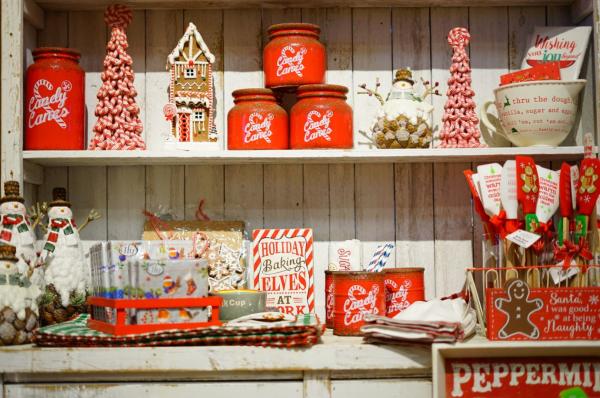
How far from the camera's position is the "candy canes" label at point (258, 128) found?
2.06m

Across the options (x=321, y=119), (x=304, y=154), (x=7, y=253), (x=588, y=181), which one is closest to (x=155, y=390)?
(x=7, y=253)

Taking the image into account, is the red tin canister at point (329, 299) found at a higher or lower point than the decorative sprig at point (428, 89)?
lower

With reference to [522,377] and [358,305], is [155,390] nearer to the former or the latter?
[358,305]

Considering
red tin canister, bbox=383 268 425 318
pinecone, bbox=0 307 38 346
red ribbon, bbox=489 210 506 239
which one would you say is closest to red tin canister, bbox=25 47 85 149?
pinecone, bbox=0 307 38 346

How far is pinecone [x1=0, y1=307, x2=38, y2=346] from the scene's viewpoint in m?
1.75

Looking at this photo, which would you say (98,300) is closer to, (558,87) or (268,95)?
(268,95)

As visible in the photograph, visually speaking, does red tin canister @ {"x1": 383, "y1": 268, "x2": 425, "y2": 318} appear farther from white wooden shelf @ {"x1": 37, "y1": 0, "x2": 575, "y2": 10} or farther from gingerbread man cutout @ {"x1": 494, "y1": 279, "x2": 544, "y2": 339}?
white wooden shelf @ {"x1": 37, "y1": 0, "x2": 575, "y2": 10}

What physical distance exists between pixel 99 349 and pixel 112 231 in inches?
24.3

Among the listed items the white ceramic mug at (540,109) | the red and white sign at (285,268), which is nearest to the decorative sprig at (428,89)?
the white ceramic mug at (540,109)

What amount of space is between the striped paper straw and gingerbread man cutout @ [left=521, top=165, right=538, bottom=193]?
0.44 meters

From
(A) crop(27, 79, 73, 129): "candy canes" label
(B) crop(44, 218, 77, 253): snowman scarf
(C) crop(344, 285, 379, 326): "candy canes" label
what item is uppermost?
(A) crop(27, 79, 73, 129): "candy canes" label

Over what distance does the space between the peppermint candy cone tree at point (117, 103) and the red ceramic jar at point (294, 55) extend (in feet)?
1.30

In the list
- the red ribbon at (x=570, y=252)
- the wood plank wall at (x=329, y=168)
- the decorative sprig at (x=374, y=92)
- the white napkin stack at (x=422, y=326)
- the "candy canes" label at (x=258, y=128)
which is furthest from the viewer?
the wood plank wall at (x=329, y=168)

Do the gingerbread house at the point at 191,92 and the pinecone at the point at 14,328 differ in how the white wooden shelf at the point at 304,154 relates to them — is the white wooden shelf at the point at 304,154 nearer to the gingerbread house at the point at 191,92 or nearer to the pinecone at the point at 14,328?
the gingerbread house at the point at 191,92
